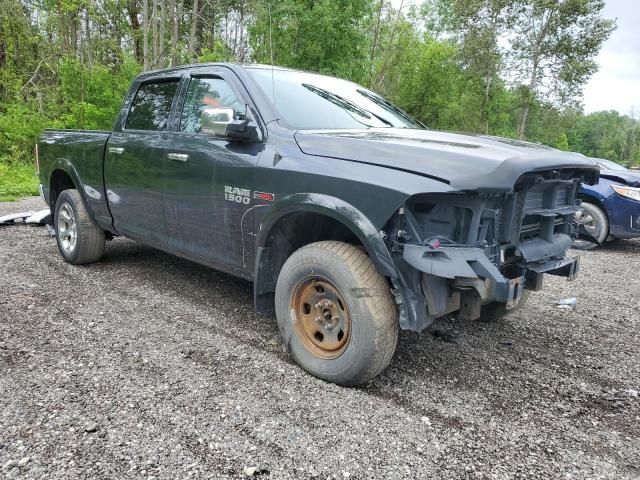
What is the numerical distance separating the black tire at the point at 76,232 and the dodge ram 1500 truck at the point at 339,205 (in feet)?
3.35

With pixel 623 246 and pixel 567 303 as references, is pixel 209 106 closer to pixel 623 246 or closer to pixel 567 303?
pixel 567 303

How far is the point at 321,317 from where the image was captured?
10.1ft

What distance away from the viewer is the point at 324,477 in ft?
7.07

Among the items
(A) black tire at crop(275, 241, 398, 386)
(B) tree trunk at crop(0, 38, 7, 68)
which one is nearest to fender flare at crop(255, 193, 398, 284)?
(A) black tire at crop(275, 241, 398, 386)

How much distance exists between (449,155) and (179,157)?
2.21m

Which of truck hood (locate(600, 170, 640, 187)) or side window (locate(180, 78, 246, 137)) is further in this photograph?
truck hood (locate(600, 170, 640, 187))

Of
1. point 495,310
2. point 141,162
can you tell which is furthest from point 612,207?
point 141,162

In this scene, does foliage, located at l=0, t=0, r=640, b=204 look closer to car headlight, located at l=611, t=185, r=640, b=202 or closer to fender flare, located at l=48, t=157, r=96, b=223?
fender flare, located at l=48, t=157, r=96, b=223

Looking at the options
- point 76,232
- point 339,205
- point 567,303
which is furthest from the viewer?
point 76,232

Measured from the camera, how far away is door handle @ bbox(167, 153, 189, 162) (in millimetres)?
3867

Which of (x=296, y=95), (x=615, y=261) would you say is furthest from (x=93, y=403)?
(x=615, y=261)

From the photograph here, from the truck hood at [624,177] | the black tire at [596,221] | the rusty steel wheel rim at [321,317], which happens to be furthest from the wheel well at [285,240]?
the truck hood at [624,177]

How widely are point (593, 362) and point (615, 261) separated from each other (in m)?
4.28

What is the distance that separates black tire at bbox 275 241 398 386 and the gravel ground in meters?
0.15
